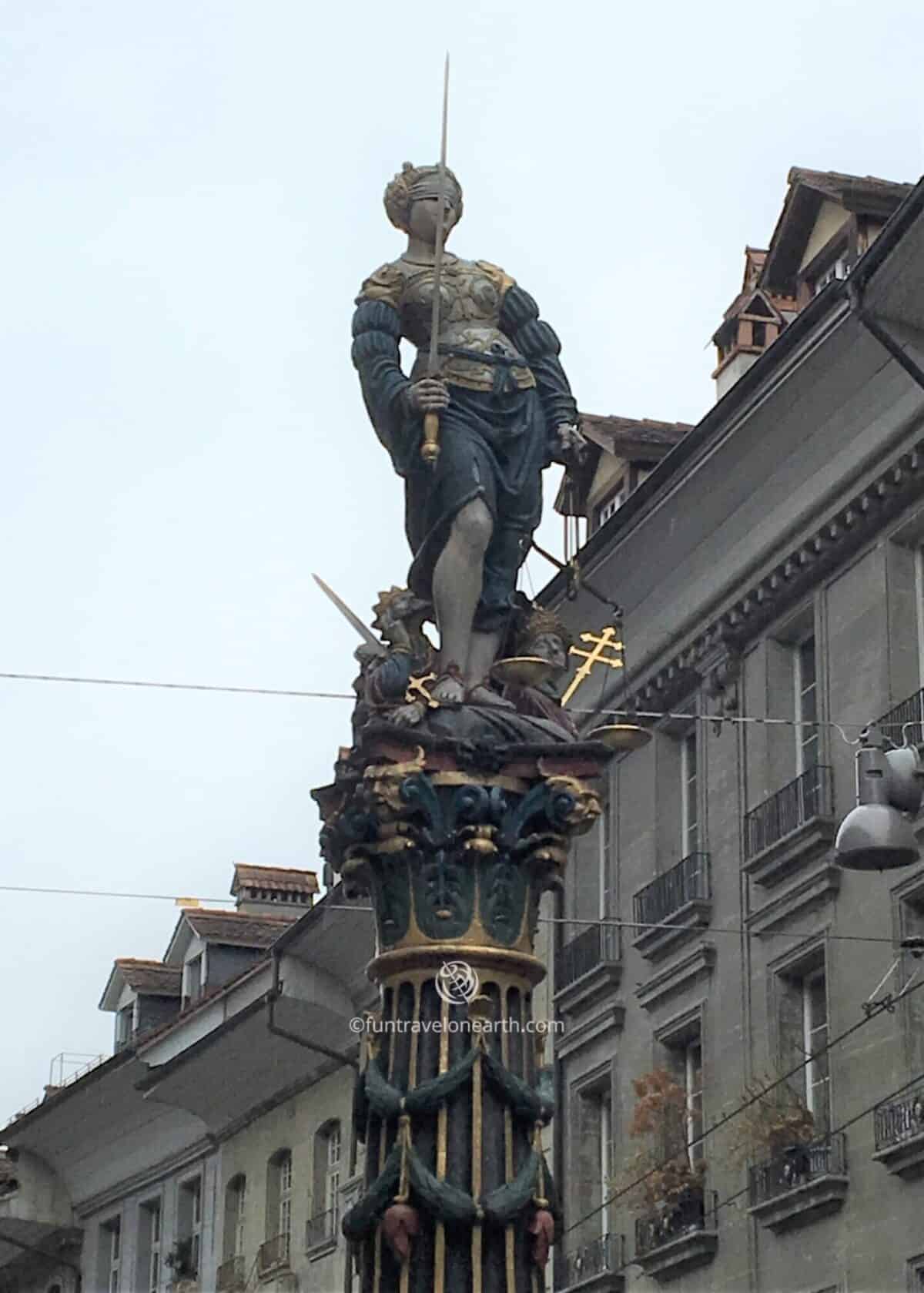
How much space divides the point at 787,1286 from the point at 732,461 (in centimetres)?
655

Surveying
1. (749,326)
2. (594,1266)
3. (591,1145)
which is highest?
(749,326)

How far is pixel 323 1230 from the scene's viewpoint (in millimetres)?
30859

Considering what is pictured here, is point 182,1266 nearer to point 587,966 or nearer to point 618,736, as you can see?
point 587,966

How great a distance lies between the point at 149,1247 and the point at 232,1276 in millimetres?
4576

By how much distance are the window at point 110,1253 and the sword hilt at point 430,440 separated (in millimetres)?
31883

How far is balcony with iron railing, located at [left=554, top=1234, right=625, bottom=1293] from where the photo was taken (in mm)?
23359

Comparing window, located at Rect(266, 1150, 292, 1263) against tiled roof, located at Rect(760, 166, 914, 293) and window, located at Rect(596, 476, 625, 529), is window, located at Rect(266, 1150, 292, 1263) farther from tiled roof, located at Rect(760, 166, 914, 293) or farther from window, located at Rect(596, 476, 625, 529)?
tiled roof, located at Rect(760, 166, 914, 293)

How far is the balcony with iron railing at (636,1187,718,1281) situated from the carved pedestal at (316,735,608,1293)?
13.8 m

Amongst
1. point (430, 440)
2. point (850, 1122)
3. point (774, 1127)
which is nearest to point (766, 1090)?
point (774, 1127)

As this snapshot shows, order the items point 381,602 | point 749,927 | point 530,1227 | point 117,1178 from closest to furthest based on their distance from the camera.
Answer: point 530,1227 < point 381,602 < point 749,927 < point 117,1178

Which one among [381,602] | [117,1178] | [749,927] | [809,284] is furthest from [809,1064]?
[117,1178]

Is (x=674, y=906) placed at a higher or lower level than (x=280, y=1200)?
higher

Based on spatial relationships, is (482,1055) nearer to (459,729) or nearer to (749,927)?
(459,729)

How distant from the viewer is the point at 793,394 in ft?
69.1
